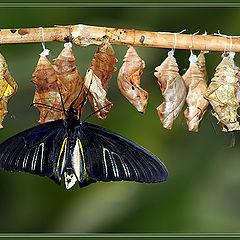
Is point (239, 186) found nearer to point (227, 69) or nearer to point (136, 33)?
point (227, 69)

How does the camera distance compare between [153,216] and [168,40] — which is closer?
[168,40]

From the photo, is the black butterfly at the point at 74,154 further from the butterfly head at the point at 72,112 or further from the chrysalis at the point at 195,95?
the chrysalis at the point at 195,95

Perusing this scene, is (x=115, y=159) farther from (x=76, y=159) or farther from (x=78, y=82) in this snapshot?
(x=78, y=82)

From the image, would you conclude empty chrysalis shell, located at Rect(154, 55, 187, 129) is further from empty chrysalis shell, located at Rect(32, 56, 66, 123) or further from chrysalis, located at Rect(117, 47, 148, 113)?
empty chrysalis shell, located at Rect(32, 56, 66, 123)

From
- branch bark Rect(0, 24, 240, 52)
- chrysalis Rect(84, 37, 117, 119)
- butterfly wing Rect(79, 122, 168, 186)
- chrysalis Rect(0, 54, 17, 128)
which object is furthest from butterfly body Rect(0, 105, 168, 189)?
branch bark Rect(0, 24, 240, 52)

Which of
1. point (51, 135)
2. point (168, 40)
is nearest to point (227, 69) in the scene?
point (168, 40)
